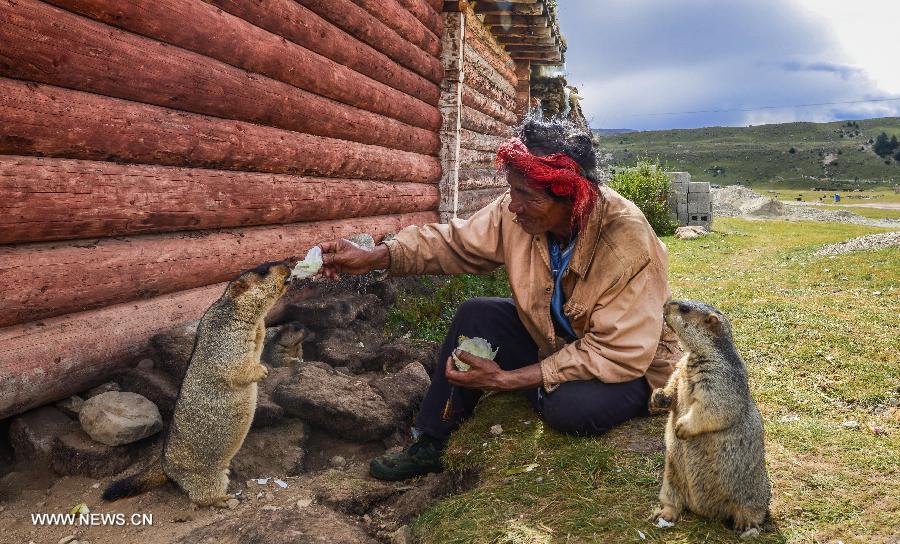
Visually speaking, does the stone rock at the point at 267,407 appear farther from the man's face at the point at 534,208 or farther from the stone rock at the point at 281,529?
the man's face at the point at 534,208

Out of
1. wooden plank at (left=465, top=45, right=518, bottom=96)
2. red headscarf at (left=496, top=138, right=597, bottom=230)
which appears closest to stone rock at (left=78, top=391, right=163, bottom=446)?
red headscarf at (left=496, top=138, right=597, bottom=230)

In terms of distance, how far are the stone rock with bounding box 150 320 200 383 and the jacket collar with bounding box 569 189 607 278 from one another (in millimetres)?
2489

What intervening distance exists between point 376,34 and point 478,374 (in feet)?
14.4

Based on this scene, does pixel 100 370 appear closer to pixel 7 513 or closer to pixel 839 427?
pixel 7 513

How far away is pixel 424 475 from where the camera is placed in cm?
411

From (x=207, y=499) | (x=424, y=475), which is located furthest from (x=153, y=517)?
(x=424, y=475)

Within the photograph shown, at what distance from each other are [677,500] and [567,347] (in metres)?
1.04

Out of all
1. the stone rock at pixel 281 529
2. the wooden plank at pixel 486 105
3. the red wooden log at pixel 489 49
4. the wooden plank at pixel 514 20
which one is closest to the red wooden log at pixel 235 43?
the wooden plank at pixel 486 105

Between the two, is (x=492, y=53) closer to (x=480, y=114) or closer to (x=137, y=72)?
(x=480, y=114)

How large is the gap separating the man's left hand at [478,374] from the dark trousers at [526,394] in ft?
1.16

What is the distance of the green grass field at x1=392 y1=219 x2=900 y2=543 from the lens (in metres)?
3.11

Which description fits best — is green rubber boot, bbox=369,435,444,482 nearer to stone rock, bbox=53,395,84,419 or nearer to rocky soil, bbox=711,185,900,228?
stone rock, bbox=53,395,84,419

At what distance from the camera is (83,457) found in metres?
3.63

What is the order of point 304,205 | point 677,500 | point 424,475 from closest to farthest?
point 677,500 < point 424,475 < point 304,205
